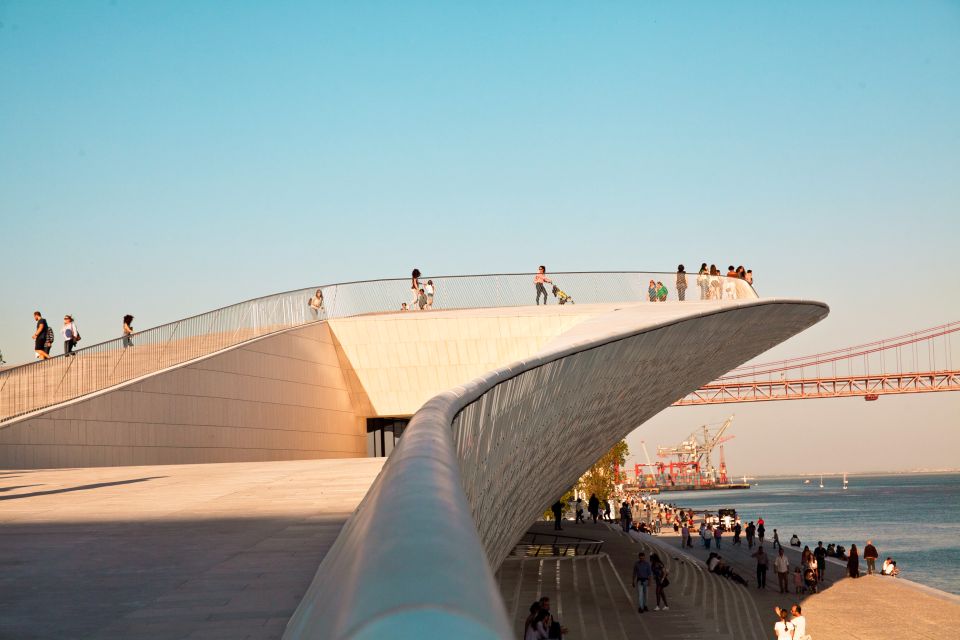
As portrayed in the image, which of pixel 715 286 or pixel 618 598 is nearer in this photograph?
pixel 618 598

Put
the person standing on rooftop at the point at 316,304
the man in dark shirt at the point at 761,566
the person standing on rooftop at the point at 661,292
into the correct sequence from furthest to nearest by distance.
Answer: the person standing on rooftop at the point at 316,304, the person standing on rooftop at the point at 661,292, the man in dark shirt at the point at 761,566

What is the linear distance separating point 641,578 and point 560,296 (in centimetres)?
1344

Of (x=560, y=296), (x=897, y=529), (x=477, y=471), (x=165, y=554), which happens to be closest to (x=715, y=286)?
(x=560, y=296)

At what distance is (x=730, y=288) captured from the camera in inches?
1134

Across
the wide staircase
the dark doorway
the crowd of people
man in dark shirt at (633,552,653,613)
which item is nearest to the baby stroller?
the crowd of people

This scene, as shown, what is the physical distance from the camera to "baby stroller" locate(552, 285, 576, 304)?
32.0 metres

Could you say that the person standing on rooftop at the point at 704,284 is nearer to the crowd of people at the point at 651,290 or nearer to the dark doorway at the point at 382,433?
the crowd of people at the point at 651,290

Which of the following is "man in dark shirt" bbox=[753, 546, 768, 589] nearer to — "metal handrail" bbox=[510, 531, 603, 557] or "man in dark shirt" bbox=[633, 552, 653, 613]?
"metal handrail" bbox=[510, 531, 603, 557]

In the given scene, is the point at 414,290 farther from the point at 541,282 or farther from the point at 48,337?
the point at 48,337

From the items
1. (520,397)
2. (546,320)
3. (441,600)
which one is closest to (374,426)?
(546,320)

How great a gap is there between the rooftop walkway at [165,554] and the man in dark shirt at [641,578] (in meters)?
10.4

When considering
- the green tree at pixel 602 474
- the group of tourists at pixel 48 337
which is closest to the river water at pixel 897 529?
the green tree at pixel 602 474

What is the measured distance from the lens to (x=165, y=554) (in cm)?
579

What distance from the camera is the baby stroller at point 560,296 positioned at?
3198 cm
